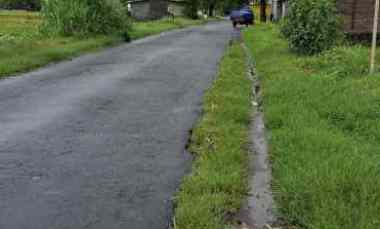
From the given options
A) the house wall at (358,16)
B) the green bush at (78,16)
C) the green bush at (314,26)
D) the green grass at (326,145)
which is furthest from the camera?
the green bush at (78,16)

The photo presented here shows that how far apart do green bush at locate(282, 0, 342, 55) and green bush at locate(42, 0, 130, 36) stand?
12213 millimetres

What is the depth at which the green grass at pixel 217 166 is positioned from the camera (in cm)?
437

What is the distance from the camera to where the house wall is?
1967 centimetres

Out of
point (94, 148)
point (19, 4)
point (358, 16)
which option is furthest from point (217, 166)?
point (19, 4)

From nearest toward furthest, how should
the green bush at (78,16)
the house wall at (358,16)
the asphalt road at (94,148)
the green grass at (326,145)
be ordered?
the green grass at (326,145)
the asphalt road at (94,148)
the house wall at (358,16)
the green bush at (78,16)

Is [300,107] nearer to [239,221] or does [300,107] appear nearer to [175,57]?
[239,221]

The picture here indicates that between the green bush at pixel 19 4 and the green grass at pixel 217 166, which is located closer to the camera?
the green grass at pixel 217 166

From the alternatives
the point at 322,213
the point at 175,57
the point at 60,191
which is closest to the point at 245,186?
the point at 322,213

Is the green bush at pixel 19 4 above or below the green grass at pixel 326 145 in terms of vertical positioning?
above

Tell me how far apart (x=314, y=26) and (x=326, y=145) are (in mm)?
10591

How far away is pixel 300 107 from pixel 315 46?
8.32 metres

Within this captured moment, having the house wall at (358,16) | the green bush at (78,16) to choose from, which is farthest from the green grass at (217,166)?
the green bush at (78,16)

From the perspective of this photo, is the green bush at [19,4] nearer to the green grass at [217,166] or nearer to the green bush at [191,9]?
the green bush at [191,9]

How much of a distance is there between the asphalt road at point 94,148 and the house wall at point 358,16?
8910 millimetres
